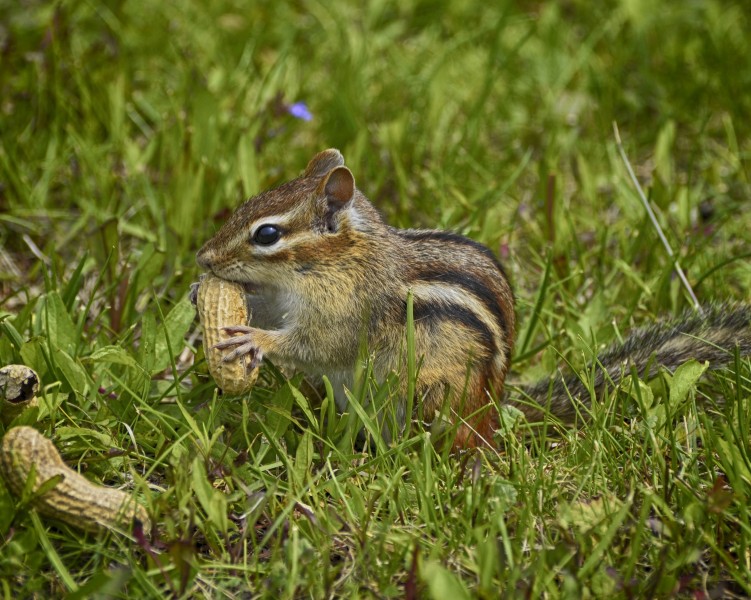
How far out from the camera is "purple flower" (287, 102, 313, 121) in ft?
14.8

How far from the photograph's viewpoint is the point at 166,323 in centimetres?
316

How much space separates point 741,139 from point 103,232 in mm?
3033

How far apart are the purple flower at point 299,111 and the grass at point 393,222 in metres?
0.06

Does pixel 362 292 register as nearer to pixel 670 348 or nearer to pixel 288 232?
pixel 288 232

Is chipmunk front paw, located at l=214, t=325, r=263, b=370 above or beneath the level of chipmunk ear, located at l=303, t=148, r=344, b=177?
beneath

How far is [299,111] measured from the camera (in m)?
4.55

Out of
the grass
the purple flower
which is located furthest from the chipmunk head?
the purple flower

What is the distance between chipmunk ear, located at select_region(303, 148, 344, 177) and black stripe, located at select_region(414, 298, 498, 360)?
62 centimetres

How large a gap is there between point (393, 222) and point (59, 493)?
215 cm

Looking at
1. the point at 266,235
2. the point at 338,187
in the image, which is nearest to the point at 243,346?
the point at 266,235

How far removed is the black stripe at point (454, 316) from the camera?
299cm

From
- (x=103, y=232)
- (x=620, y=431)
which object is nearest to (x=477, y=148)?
(x=103, y=232)

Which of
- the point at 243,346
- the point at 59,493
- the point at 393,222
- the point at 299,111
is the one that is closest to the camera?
the point at 59,493

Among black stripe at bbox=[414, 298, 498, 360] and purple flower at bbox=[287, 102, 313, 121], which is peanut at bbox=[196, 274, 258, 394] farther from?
purple flower at bbox=[287, 102, 313, 121]
